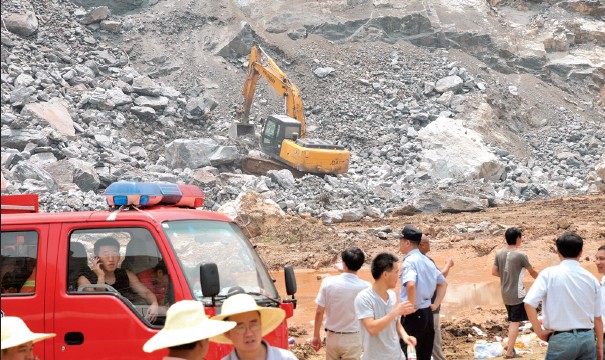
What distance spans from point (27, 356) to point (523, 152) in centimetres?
3758

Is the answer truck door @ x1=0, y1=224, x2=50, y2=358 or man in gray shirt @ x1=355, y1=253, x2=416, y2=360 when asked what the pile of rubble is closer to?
truck door @ x1=0, y1=224, x2=50, y2=358

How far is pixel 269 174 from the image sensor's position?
29875 mm

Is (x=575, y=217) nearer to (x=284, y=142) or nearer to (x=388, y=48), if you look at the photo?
(x=284, y=142)

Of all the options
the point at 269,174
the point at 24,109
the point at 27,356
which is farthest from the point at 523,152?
the point at 27,356

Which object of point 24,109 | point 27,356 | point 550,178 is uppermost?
point 27,356

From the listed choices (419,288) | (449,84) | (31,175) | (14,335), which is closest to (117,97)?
(31,175)

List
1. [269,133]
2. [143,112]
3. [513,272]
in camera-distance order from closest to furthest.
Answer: [513,272] < [269,133] < [143,112]

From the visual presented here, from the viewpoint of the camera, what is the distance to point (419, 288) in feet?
25.5

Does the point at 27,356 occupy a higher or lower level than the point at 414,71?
higher

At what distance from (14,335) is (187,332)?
0.74 metres

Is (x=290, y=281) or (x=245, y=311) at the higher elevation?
(x=245, y=311)

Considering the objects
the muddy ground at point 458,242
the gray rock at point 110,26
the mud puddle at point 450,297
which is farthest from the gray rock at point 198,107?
the mud puddle at point 450,297

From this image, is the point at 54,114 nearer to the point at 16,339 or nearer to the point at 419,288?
the point at 419,288

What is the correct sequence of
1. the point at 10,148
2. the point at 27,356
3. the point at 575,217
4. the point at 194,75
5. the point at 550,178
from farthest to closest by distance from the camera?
1. the point at 194,75
2. the point at 550,178
3. the point at 10,148
4. the point at 575,217
5. the point at 27,356
